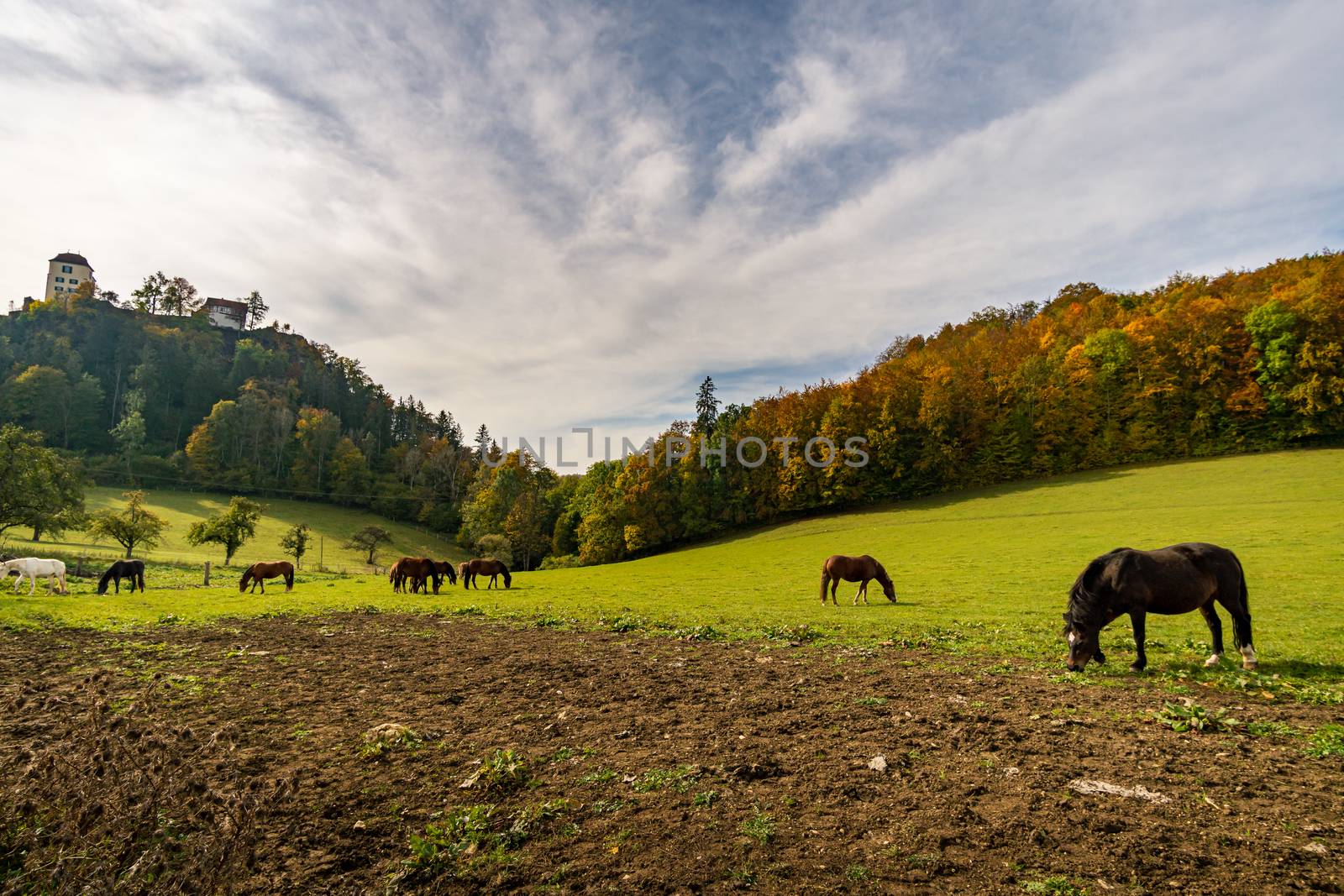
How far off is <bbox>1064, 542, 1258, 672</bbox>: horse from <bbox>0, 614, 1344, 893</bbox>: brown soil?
103 cm

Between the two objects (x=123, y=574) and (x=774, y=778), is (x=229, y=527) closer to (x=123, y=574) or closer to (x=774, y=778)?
(x=123, y=574)

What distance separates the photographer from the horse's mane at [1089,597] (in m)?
9.26

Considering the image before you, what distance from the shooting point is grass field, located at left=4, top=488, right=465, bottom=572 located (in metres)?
47.7

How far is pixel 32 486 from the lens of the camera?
3722 centimetres

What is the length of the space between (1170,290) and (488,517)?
304ft

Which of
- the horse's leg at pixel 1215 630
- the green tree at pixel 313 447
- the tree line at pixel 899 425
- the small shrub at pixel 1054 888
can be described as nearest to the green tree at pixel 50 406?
the tree line at pixel 899 425

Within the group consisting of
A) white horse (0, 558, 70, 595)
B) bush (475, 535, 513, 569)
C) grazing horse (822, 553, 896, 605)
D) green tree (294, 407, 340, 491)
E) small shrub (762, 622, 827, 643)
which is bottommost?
bush (475, 535, 513, 569)

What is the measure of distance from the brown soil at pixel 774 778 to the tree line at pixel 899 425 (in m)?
51.9

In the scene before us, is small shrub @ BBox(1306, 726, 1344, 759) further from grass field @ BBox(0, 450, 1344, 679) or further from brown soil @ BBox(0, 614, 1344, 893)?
grass field @ BBox(0, 450, 1344, 679)

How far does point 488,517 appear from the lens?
8288 centimetres

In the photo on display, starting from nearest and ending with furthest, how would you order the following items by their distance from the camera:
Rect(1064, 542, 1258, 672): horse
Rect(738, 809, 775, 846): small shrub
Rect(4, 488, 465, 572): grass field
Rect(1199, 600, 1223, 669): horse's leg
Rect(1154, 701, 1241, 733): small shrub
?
Rect(738, 809, 775, 846): small shrub, Rect(1154, 701, 1241, 733): small shrub, Rect(1064, 542, 1258, 672): horse, Rect(1199, 600, 1223, 669): horse's leg, Rect(4, 488, 465, 572): grass field

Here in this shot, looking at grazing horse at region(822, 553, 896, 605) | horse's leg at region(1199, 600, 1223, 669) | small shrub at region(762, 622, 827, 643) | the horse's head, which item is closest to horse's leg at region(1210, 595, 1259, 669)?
horse's leg at region(1199, 600, 1223, 669)

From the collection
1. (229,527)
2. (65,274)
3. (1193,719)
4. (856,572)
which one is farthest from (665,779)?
(65,274)

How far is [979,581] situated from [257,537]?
72377 millimetres
